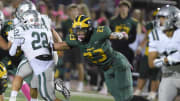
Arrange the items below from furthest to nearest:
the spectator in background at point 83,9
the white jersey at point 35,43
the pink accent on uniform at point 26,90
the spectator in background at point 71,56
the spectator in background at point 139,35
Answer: the spectator in background at point 83,9
the spectator in background at point 139,35
the spectator in background at point 71,56
the pink accent on uniform at point 26,90
the white jersey at point 35,43

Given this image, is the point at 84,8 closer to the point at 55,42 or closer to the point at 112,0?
the point at 112,0

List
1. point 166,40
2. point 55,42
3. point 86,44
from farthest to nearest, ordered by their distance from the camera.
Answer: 1. point 55,42
2. point 86,44
3. point 166,40

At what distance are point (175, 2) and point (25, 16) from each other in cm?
635

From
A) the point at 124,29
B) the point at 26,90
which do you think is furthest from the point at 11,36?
the point at 124,29

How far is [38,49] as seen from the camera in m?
6.63

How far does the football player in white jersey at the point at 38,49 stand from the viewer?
6.47 m

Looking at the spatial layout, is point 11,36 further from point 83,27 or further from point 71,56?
point 71,56

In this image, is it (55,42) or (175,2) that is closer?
(55,42)

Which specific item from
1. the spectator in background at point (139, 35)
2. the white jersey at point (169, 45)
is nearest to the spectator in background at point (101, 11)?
the spectator in background at point (139, 35)

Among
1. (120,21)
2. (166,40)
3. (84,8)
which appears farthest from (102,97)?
(166,40)

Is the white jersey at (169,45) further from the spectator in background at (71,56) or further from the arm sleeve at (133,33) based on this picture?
the spectator in background at (71,56)

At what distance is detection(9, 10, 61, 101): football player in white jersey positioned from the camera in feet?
21.2

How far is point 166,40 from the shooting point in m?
5.99

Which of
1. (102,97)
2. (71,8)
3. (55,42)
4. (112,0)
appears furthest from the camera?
(112,0)
